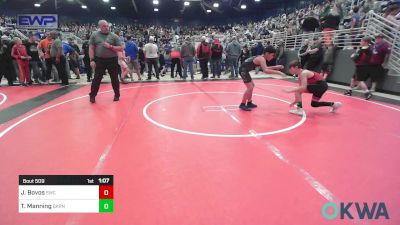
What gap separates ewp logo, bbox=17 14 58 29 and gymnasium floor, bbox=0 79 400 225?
10531 millimetres

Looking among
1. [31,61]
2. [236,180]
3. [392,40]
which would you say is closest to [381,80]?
[392,40]

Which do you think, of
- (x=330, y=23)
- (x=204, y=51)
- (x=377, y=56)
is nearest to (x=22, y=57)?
(x=204, y=51)

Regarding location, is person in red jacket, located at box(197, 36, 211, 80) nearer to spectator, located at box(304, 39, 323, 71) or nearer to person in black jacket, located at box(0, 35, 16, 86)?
spectator, located at box(304, 39, 323, 71)

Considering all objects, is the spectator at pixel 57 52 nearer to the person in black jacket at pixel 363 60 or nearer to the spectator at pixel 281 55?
the person in black jacket at pixel 363 60

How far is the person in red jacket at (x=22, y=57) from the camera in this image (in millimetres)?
9961

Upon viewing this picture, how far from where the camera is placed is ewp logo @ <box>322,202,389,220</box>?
2340mm

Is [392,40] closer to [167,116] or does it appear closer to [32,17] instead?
[167,116]

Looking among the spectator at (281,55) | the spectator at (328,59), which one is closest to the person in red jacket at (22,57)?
the spectator at (328,59)

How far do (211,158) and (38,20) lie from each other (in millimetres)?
15706

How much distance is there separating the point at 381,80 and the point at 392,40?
4.63 feet

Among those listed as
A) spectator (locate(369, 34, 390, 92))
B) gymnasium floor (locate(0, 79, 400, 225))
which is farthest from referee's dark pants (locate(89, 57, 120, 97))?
spectator (locate(369, 34, 390, 92))

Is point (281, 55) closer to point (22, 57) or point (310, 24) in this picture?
point (310, 24)

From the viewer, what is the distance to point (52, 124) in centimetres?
518
